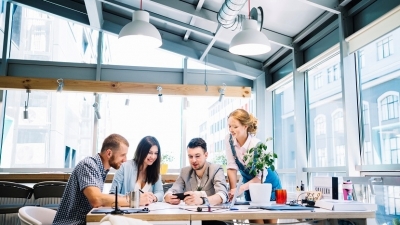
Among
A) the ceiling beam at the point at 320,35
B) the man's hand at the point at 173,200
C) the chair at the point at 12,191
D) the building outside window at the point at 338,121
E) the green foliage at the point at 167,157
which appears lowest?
the chair at the point at 12,191

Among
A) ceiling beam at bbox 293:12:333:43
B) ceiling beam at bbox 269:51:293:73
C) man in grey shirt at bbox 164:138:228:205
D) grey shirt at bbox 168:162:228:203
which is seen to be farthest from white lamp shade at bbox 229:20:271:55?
ceiling beam at bbox 269:51:293:73

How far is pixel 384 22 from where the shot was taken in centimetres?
348

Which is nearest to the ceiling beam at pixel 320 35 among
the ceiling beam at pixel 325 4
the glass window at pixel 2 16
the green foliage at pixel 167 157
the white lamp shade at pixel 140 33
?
the ceiling beam at pixel 325 4

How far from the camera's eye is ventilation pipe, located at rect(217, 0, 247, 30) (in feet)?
11.9

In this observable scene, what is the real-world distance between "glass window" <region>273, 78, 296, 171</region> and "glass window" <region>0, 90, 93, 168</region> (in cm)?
314

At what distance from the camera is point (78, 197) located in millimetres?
2340

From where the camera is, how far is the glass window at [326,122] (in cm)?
438

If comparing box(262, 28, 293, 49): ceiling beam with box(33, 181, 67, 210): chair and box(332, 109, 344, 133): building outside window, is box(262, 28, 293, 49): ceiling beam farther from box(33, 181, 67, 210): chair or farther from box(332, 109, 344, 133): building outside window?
box(33, 181, 67, 210): chair

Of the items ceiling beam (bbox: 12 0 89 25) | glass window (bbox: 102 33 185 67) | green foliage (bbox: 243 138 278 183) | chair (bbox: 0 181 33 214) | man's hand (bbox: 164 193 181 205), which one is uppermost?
ceiling beam (bbox: 12 0 89 25)

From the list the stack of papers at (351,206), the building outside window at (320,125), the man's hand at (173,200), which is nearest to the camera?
the stack of papers at (351,206)

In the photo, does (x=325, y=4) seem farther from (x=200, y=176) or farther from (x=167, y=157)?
(x=167, y=157)

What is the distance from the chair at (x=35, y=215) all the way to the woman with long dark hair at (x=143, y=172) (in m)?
0.56

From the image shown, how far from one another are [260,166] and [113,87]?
3896 millimetres

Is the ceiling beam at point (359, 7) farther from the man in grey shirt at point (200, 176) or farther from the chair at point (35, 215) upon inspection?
the chair at point (35, 215)
